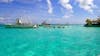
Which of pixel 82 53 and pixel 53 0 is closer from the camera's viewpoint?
pixel 82 53

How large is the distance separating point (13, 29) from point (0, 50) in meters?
6.68

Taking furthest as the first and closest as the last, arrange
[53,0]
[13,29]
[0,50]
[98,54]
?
[13,29] → [53,0] → [0,50] → [98,54]

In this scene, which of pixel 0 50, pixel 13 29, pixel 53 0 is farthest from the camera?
pixel 13 29

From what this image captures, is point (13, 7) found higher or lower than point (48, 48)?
higher

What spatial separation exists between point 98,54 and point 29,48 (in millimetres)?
2228

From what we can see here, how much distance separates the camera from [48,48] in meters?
7.00

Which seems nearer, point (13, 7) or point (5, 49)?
point (5, 49)

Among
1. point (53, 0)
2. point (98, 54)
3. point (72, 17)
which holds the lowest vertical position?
point (98, 54)

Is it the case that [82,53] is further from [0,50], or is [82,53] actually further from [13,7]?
[13,7]

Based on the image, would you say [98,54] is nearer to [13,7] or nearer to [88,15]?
[88,15]

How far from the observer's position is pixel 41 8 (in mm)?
8094

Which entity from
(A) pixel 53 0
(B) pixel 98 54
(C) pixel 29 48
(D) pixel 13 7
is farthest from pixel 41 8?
(B) pixel 98 54

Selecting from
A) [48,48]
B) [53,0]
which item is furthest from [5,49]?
[53,0]

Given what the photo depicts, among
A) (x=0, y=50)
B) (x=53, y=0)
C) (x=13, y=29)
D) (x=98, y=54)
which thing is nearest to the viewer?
(x=98, y=54)
